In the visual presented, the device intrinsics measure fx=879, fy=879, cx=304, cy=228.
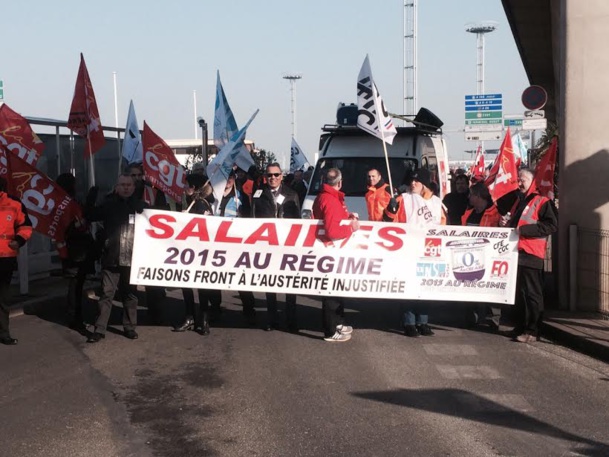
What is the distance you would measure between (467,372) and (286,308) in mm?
2911

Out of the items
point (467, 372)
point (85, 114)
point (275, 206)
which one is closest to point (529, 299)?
point (467, 372)

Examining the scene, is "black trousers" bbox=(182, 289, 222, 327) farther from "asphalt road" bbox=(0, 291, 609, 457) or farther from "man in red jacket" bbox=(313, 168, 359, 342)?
"man in red jacket" bbox=(313, 168, 359, 342)

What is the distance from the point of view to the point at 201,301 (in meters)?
10.5

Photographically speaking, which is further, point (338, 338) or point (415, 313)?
point (415, 313)

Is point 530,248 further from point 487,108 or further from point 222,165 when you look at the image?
point 487,108

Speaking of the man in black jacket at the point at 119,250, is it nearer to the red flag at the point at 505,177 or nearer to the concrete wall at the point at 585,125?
the red flag at the point at 505,177

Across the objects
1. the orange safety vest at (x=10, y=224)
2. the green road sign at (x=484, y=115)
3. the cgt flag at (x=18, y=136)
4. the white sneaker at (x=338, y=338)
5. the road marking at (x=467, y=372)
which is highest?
the green road sign at (x=484, y=115)

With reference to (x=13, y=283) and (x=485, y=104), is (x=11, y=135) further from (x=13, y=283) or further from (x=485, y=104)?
(x=485, y=104)

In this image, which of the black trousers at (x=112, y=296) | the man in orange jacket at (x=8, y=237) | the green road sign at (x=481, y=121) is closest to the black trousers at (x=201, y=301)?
the black trousers at (x=112, y=296)

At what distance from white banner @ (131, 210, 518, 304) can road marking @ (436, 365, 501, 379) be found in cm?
150

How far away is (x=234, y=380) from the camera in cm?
811

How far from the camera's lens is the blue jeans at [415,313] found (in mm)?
10305

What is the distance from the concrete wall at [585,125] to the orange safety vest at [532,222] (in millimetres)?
1269

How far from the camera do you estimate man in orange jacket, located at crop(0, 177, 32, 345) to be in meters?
9.62
